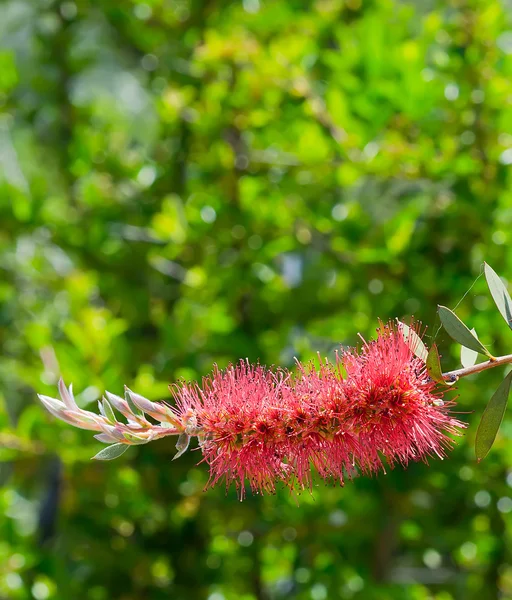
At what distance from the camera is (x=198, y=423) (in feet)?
2.68

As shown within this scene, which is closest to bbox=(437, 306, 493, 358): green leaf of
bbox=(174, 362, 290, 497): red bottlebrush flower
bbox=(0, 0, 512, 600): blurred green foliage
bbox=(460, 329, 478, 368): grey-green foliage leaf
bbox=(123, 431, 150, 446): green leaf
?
bbox=(460, 329, 478, 368): grey-green foliage leaf

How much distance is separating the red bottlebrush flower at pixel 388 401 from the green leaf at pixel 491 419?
5cm

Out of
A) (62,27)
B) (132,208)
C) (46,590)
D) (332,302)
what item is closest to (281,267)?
(332,302)

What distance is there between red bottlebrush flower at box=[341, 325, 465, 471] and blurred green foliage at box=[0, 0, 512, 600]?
1.00 metres

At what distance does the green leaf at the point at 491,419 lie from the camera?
73cm

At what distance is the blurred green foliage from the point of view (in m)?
1.97

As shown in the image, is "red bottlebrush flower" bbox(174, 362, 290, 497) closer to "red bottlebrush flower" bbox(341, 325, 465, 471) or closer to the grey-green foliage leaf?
"red bottlebrush flower" bbox(341, 325, 465, 471)

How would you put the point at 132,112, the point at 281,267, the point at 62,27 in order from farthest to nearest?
the point at 132,112
the point at 62,27
the point at 281,267

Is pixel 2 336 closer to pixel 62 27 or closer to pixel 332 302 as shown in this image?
pixel 62 27

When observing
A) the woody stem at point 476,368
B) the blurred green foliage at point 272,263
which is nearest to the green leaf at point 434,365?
the woody stem at point 476,368

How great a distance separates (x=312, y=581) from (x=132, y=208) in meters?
1.26

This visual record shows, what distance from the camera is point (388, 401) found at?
2.62 feet

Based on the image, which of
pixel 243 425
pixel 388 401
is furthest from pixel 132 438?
pixel 388 401

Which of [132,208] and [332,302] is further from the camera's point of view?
[132,208]
